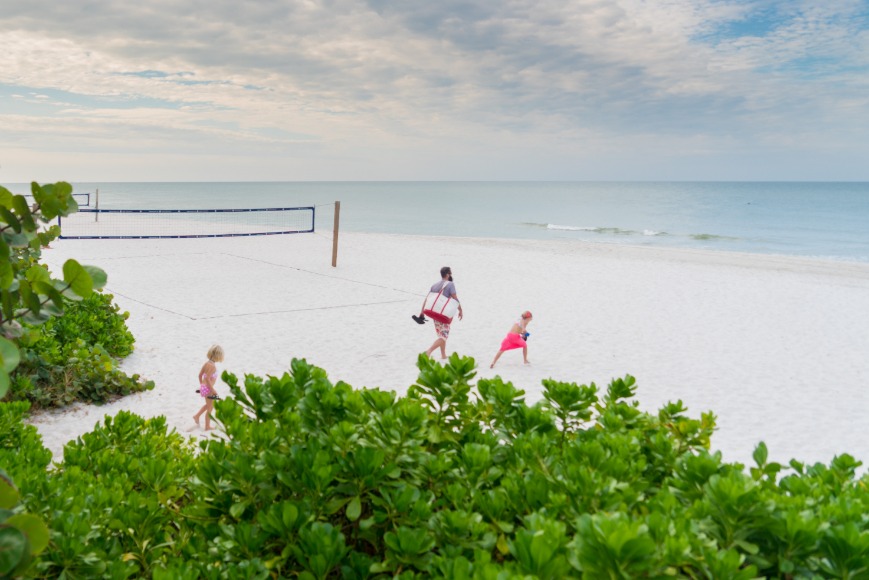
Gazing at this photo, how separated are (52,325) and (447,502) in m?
8.01

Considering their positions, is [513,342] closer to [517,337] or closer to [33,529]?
[517,337]

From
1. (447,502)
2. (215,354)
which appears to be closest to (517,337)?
(215,354)

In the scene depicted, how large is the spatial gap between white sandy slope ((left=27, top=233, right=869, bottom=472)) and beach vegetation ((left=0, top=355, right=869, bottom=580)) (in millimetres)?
3628

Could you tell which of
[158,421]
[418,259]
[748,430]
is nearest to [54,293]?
[158,421]

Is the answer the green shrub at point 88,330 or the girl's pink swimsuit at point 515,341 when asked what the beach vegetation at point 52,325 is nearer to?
the green shrub at point 88,330

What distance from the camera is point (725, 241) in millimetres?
48156

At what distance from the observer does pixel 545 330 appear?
44.3 ft

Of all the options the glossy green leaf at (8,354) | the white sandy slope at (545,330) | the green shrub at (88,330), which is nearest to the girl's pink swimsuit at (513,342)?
the white sandy slope at (545,330)

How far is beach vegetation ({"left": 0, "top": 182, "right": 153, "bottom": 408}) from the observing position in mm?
1778

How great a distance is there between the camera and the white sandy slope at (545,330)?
8922mm

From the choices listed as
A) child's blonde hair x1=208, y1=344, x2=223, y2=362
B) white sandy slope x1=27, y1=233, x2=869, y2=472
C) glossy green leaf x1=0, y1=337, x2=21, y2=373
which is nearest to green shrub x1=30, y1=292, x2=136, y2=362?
white sandy slope x1=27, y1=233, x2=869, y2=472

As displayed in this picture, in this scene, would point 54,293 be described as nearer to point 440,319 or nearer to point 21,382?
point 21,382

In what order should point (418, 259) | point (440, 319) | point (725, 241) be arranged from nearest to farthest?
point (440, 319) → point (418, 259) → point (725, 241)

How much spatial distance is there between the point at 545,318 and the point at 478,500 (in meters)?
12.8
